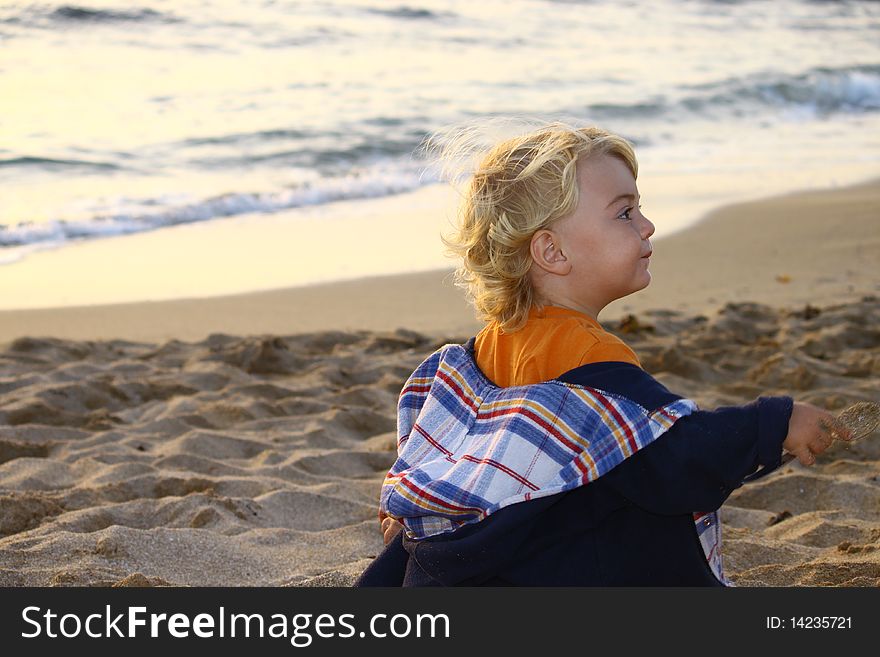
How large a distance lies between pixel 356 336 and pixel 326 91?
7.39 meters

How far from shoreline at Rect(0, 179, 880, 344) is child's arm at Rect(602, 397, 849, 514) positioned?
11.9 feet

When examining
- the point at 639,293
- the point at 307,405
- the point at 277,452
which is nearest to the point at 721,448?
the point at 277,452

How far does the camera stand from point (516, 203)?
7.93 ft

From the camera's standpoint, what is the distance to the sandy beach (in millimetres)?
3291

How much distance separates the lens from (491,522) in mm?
2197

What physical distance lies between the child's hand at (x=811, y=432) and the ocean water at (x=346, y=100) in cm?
617

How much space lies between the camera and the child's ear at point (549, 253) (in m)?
2.40

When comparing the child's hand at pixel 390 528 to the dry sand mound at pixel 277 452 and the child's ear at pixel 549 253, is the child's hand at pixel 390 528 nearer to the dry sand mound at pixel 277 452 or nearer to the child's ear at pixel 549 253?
the dry sand mound at pixel 277 452

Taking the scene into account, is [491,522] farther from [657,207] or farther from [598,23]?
[598,23]

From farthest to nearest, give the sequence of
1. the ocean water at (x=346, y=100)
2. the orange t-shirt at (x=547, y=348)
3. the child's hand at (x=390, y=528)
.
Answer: the ocean water at (x=346, y=100) → the child's hand at (x=390, y=528) → the orange t-shirt at (x=547, y=348)

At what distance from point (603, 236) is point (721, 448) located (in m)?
0.53

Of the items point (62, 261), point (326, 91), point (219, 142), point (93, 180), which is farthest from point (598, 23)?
point (62, 261)

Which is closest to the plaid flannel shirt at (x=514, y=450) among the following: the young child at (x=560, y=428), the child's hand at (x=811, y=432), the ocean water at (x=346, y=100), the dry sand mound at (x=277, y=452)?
the young child at (x=560, y=428)
